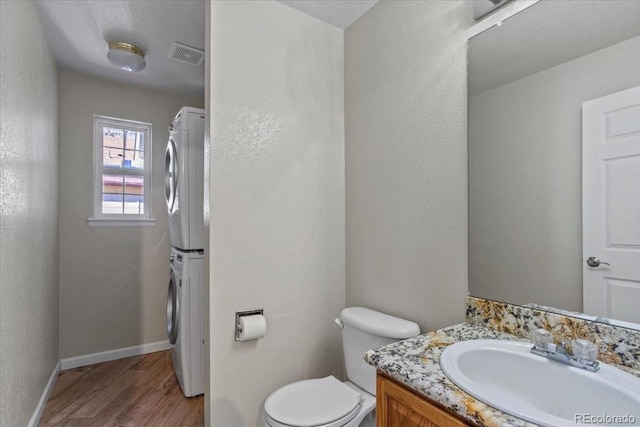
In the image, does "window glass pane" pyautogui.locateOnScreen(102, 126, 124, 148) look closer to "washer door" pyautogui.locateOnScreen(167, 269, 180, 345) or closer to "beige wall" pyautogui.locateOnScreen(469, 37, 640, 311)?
"washer door" pyautogui.locateOnScreen(167, 269, 180, 345)

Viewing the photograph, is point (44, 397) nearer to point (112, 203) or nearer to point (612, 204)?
point (112, 203)

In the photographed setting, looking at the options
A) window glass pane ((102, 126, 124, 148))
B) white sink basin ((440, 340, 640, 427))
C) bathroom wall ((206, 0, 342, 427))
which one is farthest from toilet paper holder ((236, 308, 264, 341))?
window glass pane ((102, 126, 124, 148))

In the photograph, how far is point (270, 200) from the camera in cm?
182

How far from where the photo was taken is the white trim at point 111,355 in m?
2.88

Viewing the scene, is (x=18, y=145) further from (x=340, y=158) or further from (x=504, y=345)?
(x=504, y=345)

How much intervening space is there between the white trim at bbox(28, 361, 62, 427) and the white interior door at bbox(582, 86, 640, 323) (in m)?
2.93

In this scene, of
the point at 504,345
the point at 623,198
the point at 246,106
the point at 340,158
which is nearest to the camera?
the point at 623,198

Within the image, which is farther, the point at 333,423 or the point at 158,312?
the point at 158,312

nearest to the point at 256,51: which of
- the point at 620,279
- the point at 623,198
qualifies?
the point at 623,198

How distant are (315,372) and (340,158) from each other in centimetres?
131

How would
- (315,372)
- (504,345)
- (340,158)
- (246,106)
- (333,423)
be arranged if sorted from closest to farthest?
1. (504,345)
2. (333,423)
3. (246,106)
4. (315,372)
5. (340,158)

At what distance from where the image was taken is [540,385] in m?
0.98

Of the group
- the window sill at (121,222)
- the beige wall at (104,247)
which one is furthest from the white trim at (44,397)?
the window sill at (121,222)

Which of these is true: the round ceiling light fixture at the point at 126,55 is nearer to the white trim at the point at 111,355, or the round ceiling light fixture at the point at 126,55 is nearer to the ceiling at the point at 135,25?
the ceiling at the point at 135,25
